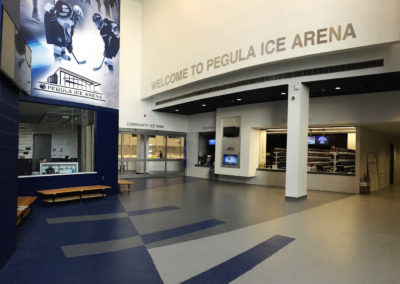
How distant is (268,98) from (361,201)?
4.73 m

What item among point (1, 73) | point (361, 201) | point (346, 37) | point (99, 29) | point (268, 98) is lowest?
point (361, 201)

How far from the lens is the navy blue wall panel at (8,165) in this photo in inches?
121

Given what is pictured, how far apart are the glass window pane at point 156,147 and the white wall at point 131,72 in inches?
37.3

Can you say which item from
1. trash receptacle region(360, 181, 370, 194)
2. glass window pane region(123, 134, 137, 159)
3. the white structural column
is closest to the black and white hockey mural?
glass window pane region(123, 134, 137, 159)

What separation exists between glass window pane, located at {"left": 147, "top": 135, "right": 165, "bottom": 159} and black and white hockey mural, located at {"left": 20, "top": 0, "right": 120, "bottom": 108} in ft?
17.9

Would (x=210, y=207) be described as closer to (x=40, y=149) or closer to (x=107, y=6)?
(x=40, y=149)

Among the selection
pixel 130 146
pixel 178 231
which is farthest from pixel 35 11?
pixel 130 146

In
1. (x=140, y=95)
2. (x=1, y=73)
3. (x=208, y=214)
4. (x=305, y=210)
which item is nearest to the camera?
(x=1, y=73)

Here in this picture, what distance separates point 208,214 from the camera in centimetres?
583

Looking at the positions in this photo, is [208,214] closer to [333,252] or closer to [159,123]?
[333,252]

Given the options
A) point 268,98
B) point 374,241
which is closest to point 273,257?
point 374,241

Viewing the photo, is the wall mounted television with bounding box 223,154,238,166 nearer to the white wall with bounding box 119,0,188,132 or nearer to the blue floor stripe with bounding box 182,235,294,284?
the white wall with bounding box 119,0,188,132

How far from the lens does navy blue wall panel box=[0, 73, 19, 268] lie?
3.08 meters

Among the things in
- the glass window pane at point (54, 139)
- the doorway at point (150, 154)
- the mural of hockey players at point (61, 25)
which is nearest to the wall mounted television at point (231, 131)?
the doorway at point (150, 154)
